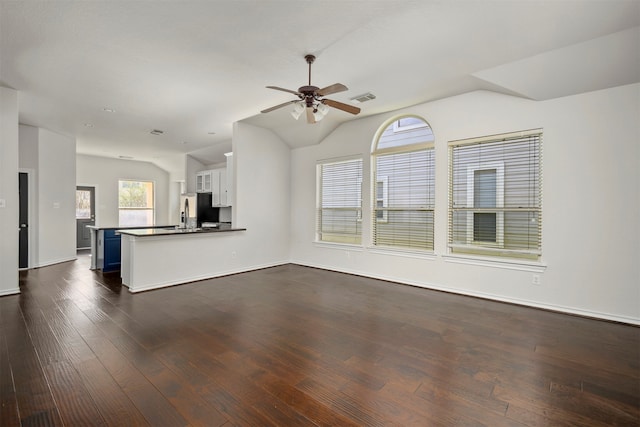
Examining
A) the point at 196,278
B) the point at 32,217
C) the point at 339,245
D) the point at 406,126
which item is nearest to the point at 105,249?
the point at 32,217

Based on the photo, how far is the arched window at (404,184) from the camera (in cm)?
510

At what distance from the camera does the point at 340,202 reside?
21.0 feet

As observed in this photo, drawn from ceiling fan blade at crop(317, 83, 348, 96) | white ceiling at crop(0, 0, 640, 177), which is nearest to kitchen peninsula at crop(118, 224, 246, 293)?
white ceiling at crop(0, 0, 640, 177)

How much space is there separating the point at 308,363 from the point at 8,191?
497 centimetres

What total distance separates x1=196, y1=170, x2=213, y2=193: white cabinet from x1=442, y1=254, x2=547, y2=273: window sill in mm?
5874

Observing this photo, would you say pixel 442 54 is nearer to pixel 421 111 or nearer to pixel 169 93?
pixel 421 111

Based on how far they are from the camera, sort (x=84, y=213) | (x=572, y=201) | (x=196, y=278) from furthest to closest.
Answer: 1. (x=84, y=213)
2. (x=196, y=278)
3. (x=572, y=201)

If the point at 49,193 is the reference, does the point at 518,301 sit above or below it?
below

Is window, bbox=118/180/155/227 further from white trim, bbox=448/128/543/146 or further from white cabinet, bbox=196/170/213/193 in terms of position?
white trim, bbox=448/128/543/146

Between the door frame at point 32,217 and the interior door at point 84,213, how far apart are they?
2902 mm

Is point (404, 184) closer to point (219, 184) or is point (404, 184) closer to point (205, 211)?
point (219, 184)

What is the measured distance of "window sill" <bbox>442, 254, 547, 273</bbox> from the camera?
4.00m

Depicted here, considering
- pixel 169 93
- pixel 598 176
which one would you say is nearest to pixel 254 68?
pixel 169 93

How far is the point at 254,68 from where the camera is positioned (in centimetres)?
369
